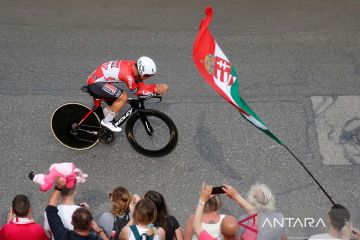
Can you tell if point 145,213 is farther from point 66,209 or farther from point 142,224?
point 66,209

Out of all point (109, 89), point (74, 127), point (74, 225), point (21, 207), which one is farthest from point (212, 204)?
point (74, 127)

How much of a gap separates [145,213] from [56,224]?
0.90 m

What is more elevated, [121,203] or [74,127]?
[74,127]

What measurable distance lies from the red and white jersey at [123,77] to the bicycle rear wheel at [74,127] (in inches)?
19.6

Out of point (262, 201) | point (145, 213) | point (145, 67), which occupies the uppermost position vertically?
point (145, 67)

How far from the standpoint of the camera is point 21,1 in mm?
12086

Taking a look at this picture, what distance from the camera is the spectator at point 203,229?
5.88 metres

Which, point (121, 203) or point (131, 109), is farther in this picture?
point (131, 109)

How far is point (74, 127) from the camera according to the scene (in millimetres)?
9031

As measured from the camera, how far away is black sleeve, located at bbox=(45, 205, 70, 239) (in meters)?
6.21

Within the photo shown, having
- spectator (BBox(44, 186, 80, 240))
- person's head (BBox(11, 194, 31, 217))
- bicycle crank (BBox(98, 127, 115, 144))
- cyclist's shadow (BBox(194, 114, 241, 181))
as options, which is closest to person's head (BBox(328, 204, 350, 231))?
spectator (BBox(44, 186, 80, 240))

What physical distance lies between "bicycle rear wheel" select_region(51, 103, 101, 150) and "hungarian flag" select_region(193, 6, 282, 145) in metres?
2.86

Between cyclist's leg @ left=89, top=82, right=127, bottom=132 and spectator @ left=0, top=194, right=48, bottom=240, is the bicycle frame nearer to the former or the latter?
cyclist's leg @ left=89, top=82, right=127, bottom=132

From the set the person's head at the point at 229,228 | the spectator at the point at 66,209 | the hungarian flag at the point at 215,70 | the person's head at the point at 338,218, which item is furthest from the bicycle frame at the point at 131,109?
the person's head at the point at 338,218
